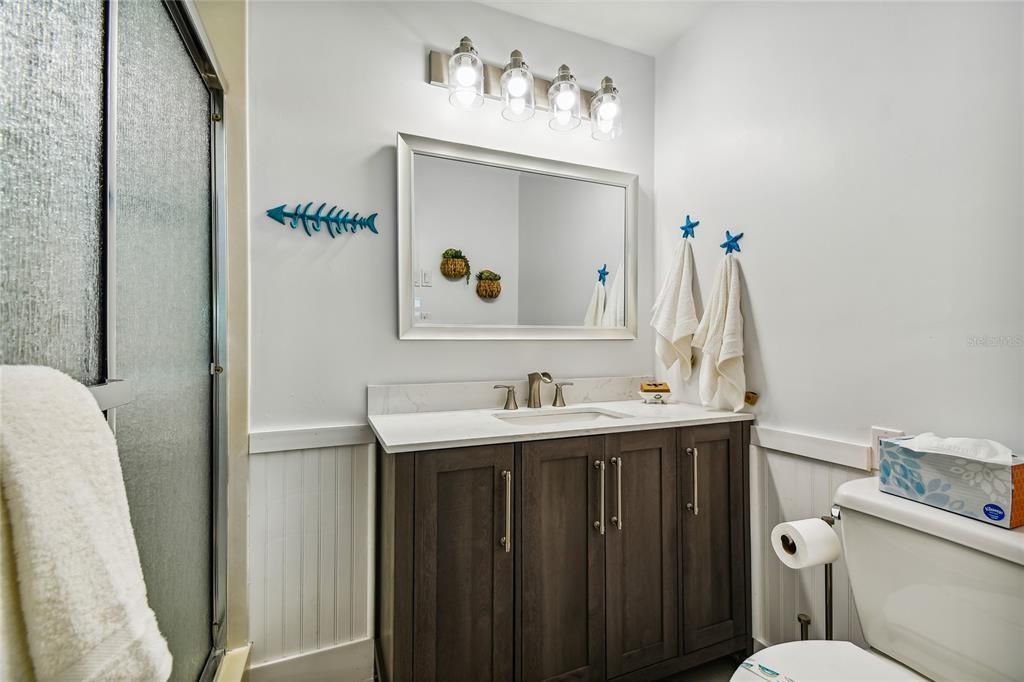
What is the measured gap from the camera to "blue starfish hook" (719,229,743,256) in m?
1.72

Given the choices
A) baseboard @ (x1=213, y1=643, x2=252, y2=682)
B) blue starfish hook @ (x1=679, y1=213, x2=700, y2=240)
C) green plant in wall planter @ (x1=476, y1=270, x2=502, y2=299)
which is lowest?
baseboard @ (x1=213, y1=643, x2=252, y2=682)

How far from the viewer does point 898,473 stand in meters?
1.09

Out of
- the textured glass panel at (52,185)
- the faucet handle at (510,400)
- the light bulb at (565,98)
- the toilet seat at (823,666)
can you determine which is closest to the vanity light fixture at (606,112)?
the light bulb at (565,98)

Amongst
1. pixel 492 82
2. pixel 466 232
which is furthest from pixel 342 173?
pixel 492 82

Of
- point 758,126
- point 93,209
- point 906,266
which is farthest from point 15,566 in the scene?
point 758,126

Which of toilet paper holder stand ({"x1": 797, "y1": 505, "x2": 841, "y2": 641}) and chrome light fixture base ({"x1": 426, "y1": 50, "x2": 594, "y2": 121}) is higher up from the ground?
chrome light fixture base ({"x1": 426, "y1": 50, "x2": 594, "y2": 121})

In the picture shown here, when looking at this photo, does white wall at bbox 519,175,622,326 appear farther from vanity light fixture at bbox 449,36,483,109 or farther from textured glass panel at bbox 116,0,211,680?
textured glass panel at bbox 116,0,211,680

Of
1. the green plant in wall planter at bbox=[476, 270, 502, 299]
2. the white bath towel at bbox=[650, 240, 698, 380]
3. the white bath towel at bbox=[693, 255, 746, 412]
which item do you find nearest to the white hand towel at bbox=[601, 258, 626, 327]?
the white bath towel at bbox=[650, 240, 698, 380]

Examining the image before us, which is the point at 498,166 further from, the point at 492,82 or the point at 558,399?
the point at 558,399

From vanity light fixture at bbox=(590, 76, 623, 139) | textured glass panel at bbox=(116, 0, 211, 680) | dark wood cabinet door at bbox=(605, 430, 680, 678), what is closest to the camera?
textured glass panel at bbox=(116, 0, 211, 680)

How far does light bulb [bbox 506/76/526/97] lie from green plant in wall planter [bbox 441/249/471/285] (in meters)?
0.60

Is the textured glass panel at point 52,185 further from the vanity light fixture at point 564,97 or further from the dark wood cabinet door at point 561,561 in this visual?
the vanity light fixture at point 564,97

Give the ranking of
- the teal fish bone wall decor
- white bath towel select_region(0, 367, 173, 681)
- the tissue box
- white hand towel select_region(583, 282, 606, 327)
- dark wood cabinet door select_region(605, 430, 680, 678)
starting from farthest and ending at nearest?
white hand towel select_region(583, 282, 606, 327) → the teal fish bone wall decor → dark wood cabinet door select_region(605, 430, 680, 678) → the tissue box → white bath towel select_region(0, 367, 173, 681)

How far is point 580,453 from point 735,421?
608 millimetres
